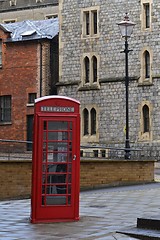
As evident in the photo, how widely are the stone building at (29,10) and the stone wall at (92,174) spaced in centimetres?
4055

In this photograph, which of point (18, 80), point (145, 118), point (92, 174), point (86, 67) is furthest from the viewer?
point (18, 80)

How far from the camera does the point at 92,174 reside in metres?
22.8

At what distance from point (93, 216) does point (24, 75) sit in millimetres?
33986

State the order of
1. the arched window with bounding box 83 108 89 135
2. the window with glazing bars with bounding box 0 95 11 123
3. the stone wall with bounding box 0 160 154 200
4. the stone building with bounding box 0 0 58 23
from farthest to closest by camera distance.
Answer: the stone building with bounding box 0 0 58 23, the window with glazing bars with bounding box 0 95 11 123, the arched window with bounding box 83 108 89 135, the stone wall with bounding box 0 160 154 200

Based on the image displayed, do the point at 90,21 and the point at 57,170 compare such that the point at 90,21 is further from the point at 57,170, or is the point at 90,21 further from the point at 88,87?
the point at 57,170

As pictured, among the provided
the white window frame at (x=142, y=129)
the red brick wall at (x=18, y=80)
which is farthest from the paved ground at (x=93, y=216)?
the red brick wall at (x=18, y=80)

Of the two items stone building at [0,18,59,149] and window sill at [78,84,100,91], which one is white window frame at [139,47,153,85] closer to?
window sill at [78,84,100,91]

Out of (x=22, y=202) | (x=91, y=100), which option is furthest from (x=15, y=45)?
(x=22, y=202)

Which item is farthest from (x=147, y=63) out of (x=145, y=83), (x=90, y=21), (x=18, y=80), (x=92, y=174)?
(x=92, y=174)

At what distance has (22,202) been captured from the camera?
18.9 metres

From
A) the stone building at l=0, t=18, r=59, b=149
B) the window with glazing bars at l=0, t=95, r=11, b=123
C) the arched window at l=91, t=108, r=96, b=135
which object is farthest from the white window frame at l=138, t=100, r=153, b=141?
the window with glazing bars at l=0, t=95, r=11, b=123

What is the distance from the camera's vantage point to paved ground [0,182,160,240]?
501 inches

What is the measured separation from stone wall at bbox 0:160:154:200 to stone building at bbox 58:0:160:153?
18511 millimetres

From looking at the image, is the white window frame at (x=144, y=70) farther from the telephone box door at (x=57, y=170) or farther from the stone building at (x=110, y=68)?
the telephone box door at (x=57, y=170)
